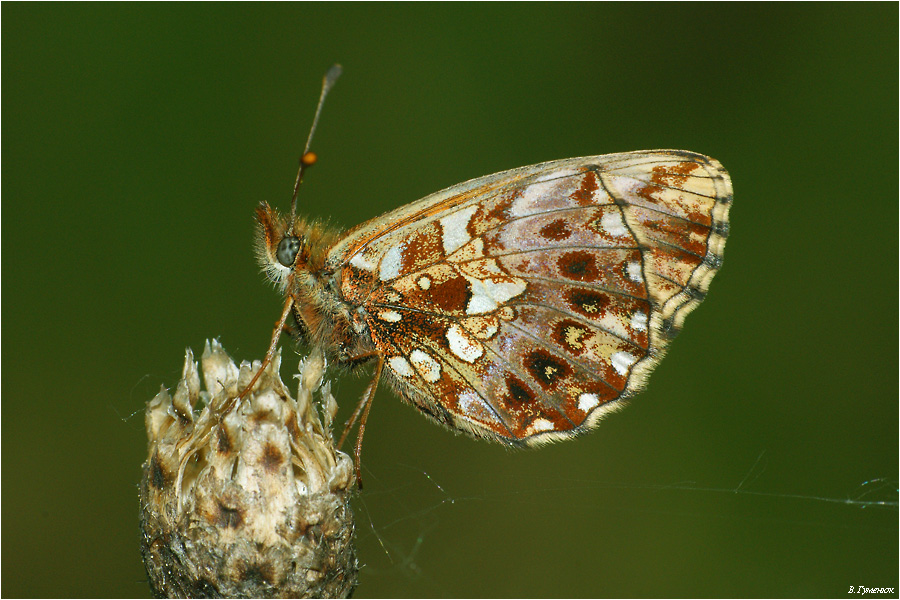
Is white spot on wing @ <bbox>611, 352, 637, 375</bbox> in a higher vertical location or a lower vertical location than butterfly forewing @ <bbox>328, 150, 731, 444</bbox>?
lower

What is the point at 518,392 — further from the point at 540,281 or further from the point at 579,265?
the point at 579,265

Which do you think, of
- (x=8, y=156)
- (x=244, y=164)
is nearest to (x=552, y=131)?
(x=244, y=164)

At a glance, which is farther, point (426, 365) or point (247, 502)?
point (426, 365)

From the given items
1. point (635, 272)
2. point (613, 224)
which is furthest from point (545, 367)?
point (613, 224)

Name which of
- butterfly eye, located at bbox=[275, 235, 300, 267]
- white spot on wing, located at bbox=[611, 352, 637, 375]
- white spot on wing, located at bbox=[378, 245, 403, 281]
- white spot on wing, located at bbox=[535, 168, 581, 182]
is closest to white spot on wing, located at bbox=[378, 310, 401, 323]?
white spot on wing, located at bbox=[378, 245, 403, 281]

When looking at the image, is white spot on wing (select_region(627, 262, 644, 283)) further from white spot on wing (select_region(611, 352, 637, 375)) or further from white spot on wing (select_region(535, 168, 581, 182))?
white spot on wing (select_region(535, 168, 581, 182))
